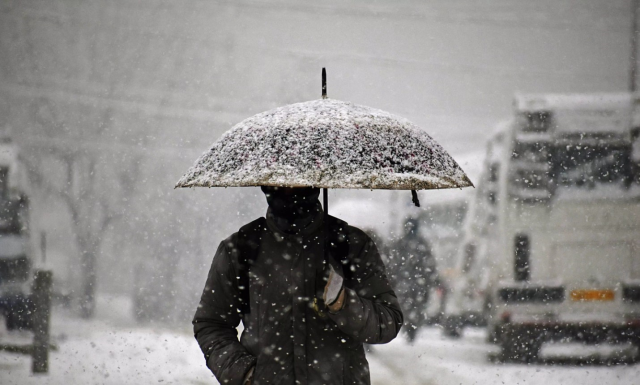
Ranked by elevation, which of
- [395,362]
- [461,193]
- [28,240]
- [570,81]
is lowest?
[395,362]

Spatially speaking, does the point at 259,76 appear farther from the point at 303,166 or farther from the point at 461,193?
the point at 303,166

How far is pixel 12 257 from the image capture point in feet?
43.2

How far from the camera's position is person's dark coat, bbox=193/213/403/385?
2.93 m

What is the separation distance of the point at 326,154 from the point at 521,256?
22.0 feet

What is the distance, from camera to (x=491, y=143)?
981 centimetres

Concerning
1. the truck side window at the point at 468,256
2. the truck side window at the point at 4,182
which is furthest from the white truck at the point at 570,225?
the truck side window at the point at 4,182

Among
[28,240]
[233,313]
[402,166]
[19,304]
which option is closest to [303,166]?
[402,166]

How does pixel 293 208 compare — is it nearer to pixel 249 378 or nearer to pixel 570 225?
pixel 249 378

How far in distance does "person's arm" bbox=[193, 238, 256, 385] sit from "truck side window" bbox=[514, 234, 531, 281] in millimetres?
6174

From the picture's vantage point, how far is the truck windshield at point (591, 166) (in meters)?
8.23

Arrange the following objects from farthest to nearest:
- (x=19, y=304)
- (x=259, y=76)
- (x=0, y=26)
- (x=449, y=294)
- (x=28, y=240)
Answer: (x=259, y=76)
(x=0, y=26)
(x=28, y=240)
(x=19, y=304)
(x=449, y=294)

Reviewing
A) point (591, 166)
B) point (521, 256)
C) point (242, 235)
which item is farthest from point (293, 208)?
point (521, 256)

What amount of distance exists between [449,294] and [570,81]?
32.2 ft

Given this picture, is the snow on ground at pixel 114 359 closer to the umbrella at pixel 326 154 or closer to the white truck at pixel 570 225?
the white truck at pixel 570 225
